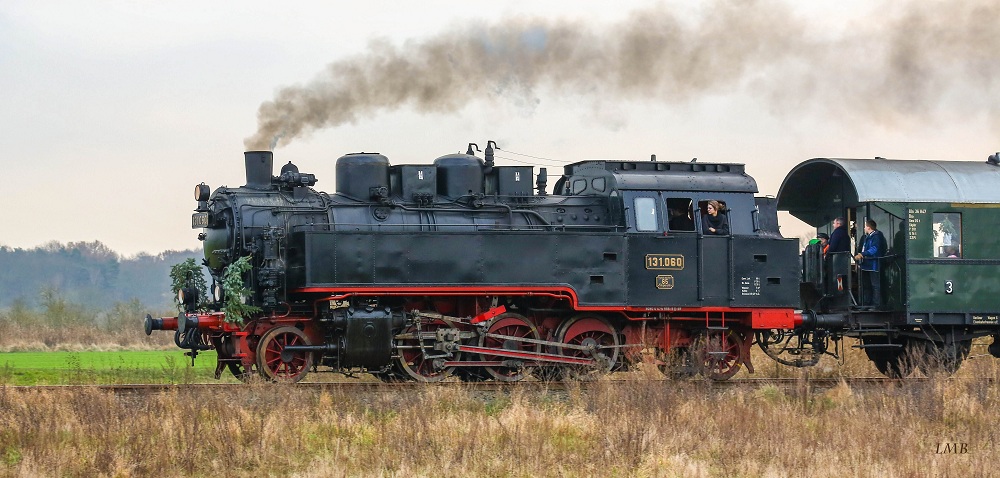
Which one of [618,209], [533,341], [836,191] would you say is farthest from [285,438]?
[836,191]

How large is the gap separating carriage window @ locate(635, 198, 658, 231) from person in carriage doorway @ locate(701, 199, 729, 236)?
857 mm

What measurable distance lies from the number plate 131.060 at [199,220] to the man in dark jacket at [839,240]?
33.9 ft

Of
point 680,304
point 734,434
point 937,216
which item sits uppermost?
point 937,216

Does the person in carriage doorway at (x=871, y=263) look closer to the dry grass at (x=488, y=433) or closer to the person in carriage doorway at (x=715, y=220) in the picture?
the person in carriage doorway at (x=715, y=220)

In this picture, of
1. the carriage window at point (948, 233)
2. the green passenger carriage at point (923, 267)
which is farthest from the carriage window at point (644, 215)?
the carriage window at point (948, 233)

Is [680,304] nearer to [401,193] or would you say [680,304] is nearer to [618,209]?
[618,209]

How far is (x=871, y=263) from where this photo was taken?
1895 centimetres

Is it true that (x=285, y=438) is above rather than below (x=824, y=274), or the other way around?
below

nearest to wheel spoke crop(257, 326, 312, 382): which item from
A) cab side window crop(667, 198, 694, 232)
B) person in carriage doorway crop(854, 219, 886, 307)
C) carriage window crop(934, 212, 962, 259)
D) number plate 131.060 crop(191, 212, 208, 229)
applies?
number plate 131.060 crop(191, 212, 208, 229)

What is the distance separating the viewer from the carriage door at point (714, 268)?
695 inches

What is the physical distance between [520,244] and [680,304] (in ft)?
9.01

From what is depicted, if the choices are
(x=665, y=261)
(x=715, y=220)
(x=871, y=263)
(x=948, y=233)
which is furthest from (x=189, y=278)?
(x=948, y=233)

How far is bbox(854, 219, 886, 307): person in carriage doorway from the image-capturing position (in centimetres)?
1884

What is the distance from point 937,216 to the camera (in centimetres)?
1883
